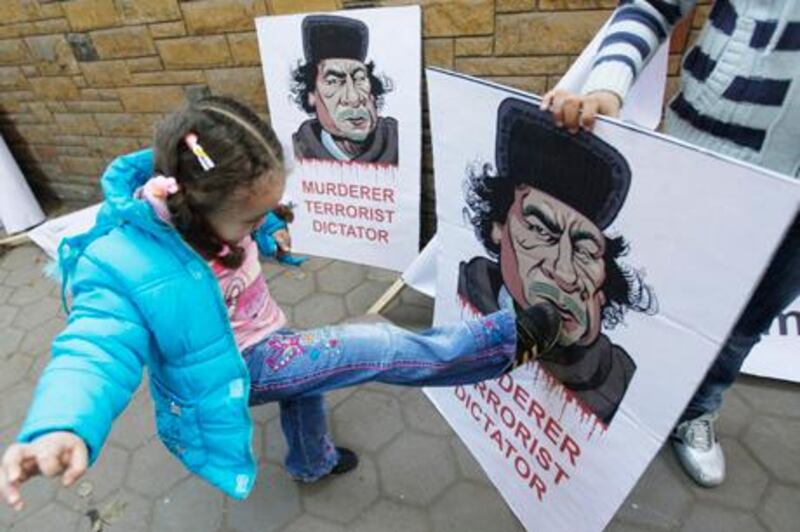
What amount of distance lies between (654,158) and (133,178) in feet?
3.40

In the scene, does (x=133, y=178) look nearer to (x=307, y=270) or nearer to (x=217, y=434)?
(x=217, y=434)

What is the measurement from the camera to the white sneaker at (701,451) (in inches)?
63.1

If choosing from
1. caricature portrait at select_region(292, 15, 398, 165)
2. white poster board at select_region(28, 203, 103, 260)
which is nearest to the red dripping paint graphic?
caricature portrait at select_region(292, 15, 398, 165)

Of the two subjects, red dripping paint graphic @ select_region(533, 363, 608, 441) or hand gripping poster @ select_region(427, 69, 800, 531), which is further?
red dripping paint graphic @ select_region(533, 363, 608, 441)

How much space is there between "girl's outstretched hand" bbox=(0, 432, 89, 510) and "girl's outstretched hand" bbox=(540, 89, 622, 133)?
100 cm

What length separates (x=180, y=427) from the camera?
4.12 ft

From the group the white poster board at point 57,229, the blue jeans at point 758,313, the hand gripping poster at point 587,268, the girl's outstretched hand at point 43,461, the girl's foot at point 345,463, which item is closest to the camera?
the girl's outstretched hand at point 43,461

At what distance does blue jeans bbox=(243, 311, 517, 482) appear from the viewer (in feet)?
4.30

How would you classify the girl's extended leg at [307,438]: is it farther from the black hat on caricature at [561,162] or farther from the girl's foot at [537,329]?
the black hat on caricature at [561,162]

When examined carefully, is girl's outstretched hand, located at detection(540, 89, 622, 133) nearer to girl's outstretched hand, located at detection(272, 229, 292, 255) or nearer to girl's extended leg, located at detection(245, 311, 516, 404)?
girl's extended leg, located at detection(245, 311, 516, 404)

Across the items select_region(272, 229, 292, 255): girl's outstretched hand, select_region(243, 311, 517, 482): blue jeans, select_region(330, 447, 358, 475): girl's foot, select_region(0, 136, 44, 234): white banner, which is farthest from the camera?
select_region(0, 136, 44, 234): white banner

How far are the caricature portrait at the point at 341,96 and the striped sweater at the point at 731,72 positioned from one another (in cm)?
111

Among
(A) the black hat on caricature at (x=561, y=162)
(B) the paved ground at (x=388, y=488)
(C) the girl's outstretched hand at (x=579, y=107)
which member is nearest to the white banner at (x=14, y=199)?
(B) the paved ground at (x=388, y=488)

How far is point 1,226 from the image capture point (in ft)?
12.9
